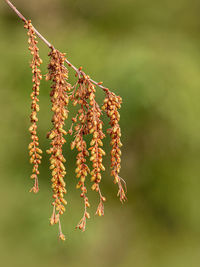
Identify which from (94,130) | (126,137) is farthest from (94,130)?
(126,137)

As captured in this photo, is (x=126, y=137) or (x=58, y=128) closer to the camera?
(x=58, y=128)

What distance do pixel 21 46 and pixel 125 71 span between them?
0.95 m

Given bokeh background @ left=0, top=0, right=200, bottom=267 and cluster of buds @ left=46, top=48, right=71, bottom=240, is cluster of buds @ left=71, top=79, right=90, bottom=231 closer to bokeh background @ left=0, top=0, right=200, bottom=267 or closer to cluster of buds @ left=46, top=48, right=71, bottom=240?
A: cluster of buds @ left=46, top=48, right=71, bottom=240

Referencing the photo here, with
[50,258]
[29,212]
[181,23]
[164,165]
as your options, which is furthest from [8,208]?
Result: [181,23]

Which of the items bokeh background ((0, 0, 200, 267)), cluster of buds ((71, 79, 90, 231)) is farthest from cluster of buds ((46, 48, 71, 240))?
bokeh background ((0, 0, 200, 267))

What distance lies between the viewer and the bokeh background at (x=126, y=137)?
9.84 feet

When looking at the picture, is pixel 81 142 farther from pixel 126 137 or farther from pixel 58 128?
pixel 126 137

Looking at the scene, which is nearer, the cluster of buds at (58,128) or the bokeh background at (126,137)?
the cluster of buds at (58,128)

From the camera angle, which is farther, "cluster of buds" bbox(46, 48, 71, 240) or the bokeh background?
the bokeh background

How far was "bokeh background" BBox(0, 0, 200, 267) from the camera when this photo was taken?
9.84 ft

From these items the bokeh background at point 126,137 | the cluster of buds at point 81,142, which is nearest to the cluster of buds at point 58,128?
the cluster of buds at point 81,142

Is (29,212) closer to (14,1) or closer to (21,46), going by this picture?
(21,46)

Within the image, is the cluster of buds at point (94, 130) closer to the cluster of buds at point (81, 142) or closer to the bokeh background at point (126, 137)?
the cluster of buds at point (81, 142)

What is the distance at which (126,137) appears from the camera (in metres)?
3.17
